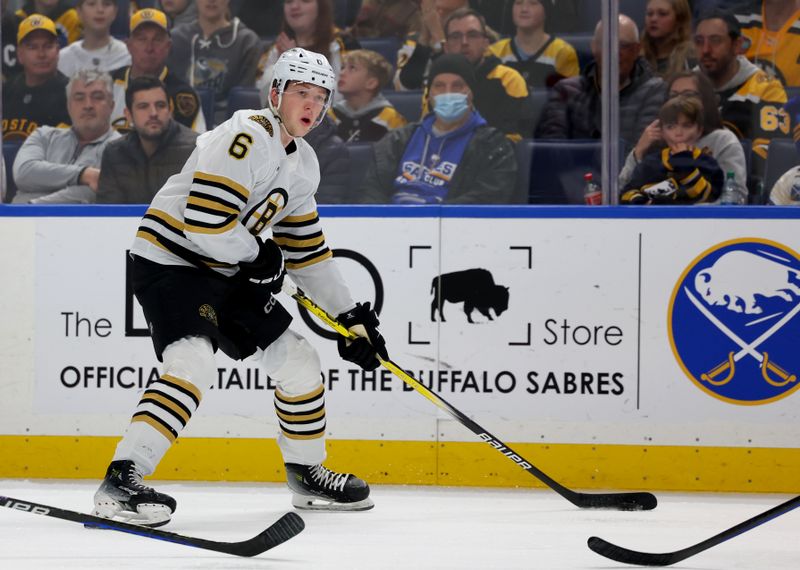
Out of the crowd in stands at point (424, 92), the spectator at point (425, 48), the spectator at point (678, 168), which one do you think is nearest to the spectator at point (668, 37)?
the crowd in stands at point (424, 92)

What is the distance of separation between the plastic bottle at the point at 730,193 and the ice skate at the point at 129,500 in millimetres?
1991

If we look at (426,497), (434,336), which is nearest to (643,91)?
(434,336)

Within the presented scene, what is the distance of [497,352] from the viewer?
12.5 feet

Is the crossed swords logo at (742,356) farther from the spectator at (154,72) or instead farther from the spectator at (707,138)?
the spectator at (154,72)

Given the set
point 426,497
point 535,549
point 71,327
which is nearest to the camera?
point 535,549

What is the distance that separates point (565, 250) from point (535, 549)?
1.21 m

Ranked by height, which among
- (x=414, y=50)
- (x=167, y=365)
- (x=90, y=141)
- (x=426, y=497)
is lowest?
(x=426, y=497)

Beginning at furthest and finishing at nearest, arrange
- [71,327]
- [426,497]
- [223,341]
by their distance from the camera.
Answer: [71,327] < [426,497] < [223,341]

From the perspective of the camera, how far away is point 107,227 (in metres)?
3.89

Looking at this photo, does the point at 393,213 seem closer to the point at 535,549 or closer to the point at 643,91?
the point at 643,91

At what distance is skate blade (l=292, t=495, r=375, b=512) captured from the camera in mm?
3369

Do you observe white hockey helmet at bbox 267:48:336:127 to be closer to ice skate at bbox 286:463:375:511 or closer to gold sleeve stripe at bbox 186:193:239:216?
gold sleeve stripe at bbox 186:193:239:216

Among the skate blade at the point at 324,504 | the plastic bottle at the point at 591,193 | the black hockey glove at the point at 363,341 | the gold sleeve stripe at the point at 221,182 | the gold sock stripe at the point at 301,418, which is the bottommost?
the skate blade at the point at 324,504

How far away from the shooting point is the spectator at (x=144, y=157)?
3.96m
